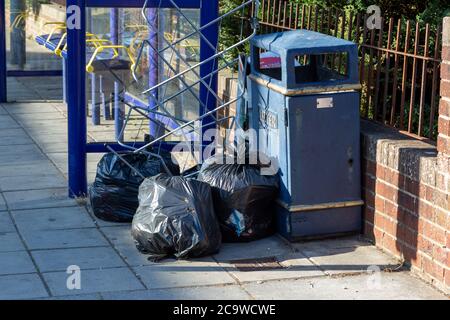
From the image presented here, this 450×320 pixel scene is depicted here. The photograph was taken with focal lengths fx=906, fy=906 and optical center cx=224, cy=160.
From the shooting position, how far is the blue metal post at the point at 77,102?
714 cm

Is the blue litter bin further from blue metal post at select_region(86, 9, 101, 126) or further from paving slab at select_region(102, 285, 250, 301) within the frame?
blue metal post at select_region(86, 9, 101, 126)

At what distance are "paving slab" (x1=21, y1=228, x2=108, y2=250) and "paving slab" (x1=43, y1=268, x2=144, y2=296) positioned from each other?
58 centimetres

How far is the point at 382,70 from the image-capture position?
6.98 metres

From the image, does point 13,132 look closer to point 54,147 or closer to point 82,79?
point 54,147

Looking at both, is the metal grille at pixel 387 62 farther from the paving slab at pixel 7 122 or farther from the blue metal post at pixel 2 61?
the blue metal post at pixel 2 61

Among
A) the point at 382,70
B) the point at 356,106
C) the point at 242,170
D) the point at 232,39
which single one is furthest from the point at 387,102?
the point at 232,39

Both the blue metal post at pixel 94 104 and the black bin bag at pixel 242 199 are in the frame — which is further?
the blue metal post at pixel 94 104

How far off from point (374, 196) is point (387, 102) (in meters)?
1.04

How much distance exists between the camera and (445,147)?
5.50 meters

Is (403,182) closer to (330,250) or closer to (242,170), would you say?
(330,250)

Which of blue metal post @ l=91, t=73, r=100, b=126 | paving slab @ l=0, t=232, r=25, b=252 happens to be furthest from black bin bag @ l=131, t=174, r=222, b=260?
blue metal post @ l=91, t=73, r=100, b=126

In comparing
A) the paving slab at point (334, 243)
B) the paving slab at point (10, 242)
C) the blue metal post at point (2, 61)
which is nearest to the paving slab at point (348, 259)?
the paving slab at point (334, 243)

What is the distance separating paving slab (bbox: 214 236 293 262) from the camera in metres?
6.16

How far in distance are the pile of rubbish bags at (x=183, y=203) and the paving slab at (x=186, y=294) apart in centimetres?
52
